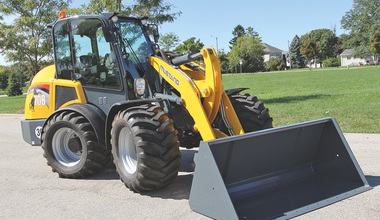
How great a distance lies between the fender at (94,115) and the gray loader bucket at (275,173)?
85.9 inches

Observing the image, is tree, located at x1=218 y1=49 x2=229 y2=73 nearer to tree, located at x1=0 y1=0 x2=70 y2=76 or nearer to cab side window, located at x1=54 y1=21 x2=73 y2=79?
tree, located at x1=0 y1=0 x2=70 y2=76

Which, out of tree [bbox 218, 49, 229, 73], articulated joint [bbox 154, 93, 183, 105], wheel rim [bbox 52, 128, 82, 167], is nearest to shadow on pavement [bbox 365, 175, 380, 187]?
articulated joint [bbox 154, 93, 183, 105]

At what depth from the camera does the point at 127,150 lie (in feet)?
17.7

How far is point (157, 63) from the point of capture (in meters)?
5.62

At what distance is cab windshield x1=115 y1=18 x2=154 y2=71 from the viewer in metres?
5.82

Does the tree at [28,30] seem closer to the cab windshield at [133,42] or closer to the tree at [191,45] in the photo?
the cab windshield at [133,42]

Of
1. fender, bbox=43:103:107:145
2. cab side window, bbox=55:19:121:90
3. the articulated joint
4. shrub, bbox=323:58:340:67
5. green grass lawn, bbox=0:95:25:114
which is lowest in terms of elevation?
green grass lawn, bbox=0:95:25:114

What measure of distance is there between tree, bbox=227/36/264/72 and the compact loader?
237 feet

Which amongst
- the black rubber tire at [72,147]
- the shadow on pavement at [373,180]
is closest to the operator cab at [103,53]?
the black rubber tire at [72,147]

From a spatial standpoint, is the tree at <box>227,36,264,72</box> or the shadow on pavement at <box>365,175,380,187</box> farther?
the tree at <box>227,36,264,72</box>

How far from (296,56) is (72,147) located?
319 ft

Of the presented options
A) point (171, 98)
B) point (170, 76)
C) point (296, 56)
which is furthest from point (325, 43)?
point (171, 98)

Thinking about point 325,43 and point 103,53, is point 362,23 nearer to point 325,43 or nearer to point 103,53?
point 325,43

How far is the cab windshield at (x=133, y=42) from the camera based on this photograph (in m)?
5.82
